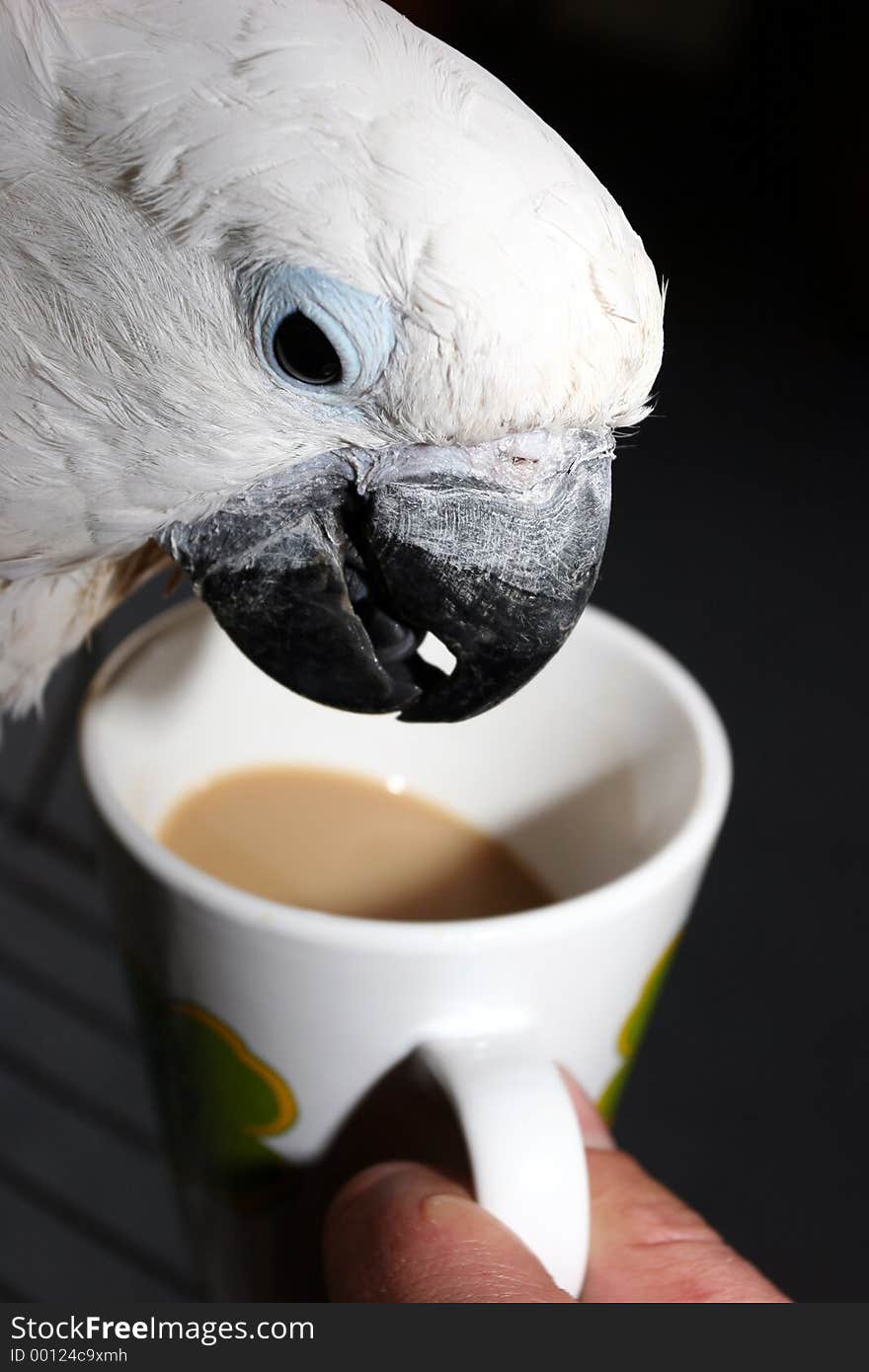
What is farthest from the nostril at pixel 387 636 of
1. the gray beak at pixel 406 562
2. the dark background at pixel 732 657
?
the dark background at pixel 732 657

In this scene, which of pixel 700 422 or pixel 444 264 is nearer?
pixel 444 264

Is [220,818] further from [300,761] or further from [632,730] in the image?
[632,730]

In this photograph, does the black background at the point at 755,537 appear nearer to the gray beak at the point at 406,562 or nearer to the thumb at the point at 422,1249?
the gray beak at the point at 406,562

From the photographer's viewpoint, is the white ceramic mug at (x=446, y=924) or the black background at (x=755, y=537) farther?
the black background at (x=755, y=537)

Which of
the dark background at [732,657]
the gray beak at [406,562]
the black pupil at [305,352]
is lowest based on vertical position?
the dark background at [732,657]

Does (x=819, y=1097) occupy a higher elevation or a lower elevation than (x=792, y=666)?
lower

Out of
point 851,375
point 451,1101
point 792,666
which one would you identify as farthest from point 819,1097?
point 851,375

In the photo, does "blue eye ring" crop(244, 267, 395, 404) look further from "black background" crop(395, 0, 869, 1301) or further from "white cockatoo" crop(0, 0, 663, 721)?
"black background" crop(395, 0, 869, 1301)

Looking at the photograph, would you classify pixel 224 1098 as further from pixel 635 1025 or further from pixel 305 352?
pixel 305 352
